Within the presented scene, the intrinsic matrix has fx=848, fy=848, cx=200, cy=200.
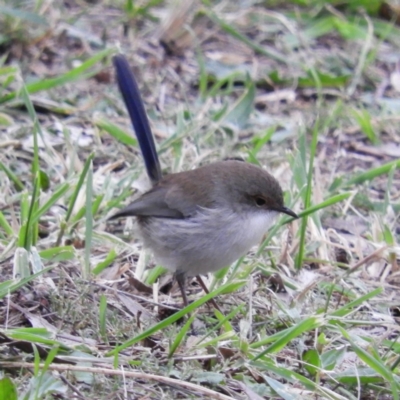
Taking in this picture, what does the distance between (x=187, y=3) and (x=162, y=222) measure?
3576mm

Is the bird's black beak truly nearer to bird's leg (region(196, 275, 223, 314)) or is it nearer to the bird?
the bird

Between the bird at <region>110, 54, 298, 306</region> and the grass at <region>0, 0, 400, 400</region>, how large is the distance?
6.1 inches

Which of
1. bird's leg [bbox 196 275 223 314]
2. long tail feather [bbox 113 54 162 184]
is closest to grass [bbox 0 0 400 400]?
bird's leg [bbox 196 275 223 314]

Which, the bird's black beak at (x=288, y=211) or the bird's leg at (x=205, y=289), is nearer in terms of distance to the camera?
the bird's leg at (x=205, y=289)

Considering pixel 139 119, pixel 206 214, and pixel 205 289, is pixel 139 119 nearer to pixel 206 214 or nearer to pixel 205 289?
pixel 206 214

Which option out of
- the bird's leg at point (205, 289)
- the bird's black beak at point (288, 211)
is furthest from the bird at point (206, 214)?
the bird's leg at point (205, 289)

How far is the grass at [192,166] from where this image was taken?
364cm

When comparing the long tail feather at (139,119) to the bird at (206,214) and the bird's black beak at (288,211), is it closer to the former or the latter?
the bird at (206,214)

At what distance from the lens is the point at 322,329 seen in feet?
13.4

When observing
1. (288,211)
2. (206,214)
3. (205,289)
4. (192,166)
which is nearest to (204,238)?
(206,214)

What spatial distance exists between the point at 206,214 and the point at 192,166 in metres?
1.23

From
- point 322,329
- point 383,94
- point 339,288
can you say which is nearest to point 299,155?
point 339,288

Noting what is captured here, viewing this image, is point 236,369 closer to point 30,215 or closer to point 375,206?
point 30,215

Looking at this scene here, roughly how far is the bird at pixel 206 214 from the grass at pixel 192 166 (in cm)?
15
